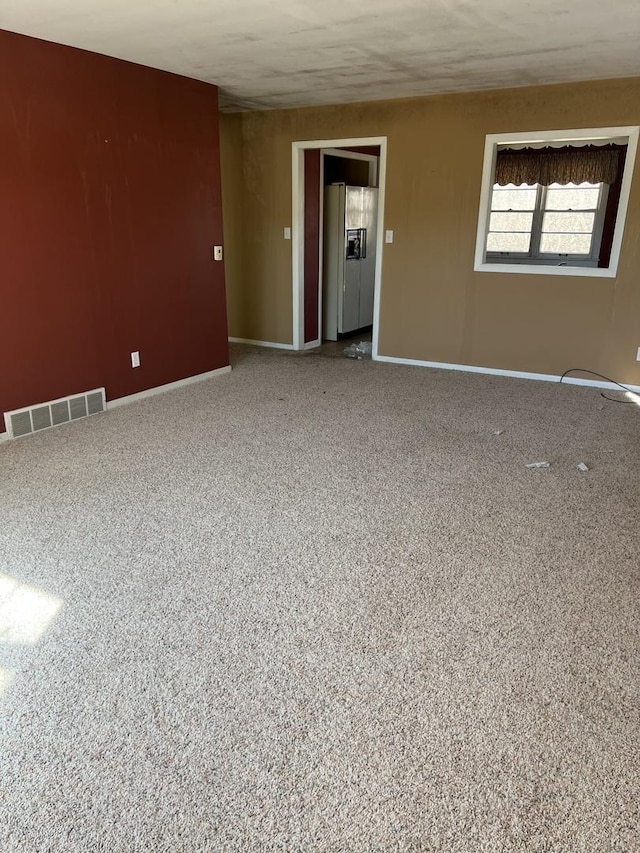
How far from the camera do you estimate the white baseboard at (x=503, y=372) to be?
17.3 feet

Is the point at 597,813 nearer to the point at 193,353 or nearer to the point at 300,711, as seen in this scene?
the point at 300,711

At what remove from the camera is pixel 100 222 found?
→ 4.30 meters

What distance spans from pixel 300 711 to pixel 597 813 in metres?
0.82

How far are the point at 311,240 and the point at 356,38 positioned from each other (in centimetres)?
300

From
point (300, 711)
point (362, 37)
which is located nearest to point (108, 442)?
point (300, 711)

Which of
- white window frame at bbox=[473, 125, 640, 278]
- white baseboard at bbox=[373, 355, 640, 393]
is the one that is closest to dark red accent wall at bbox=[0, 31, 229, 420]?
white baseboard at bbox=[373, 355, 640, 393]

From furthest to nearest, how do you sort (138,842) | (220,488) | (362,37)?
(362,37), (220,488), (138,842)

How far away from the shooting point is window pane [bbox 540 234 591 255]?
7305 mm

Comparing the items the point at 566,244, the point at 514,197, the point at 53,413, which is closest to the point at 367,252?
the point at 514,197

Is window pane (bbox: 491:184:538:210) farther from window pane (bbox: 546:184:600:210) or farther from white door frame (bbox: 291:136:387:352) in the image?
white door frame (bbox: 291:136:387:352)

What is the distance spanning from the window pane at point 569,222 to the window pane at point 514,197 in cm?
28

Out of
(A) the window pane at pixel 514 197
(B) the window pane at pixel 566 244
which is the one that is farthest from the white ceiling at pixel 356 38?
(B) the window pane at pixel 566 244

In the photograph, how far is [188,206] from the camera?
5.01 metres

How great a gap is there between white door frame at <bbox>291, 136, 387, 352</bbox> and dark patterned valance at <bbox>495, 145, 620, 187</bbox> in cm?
180
